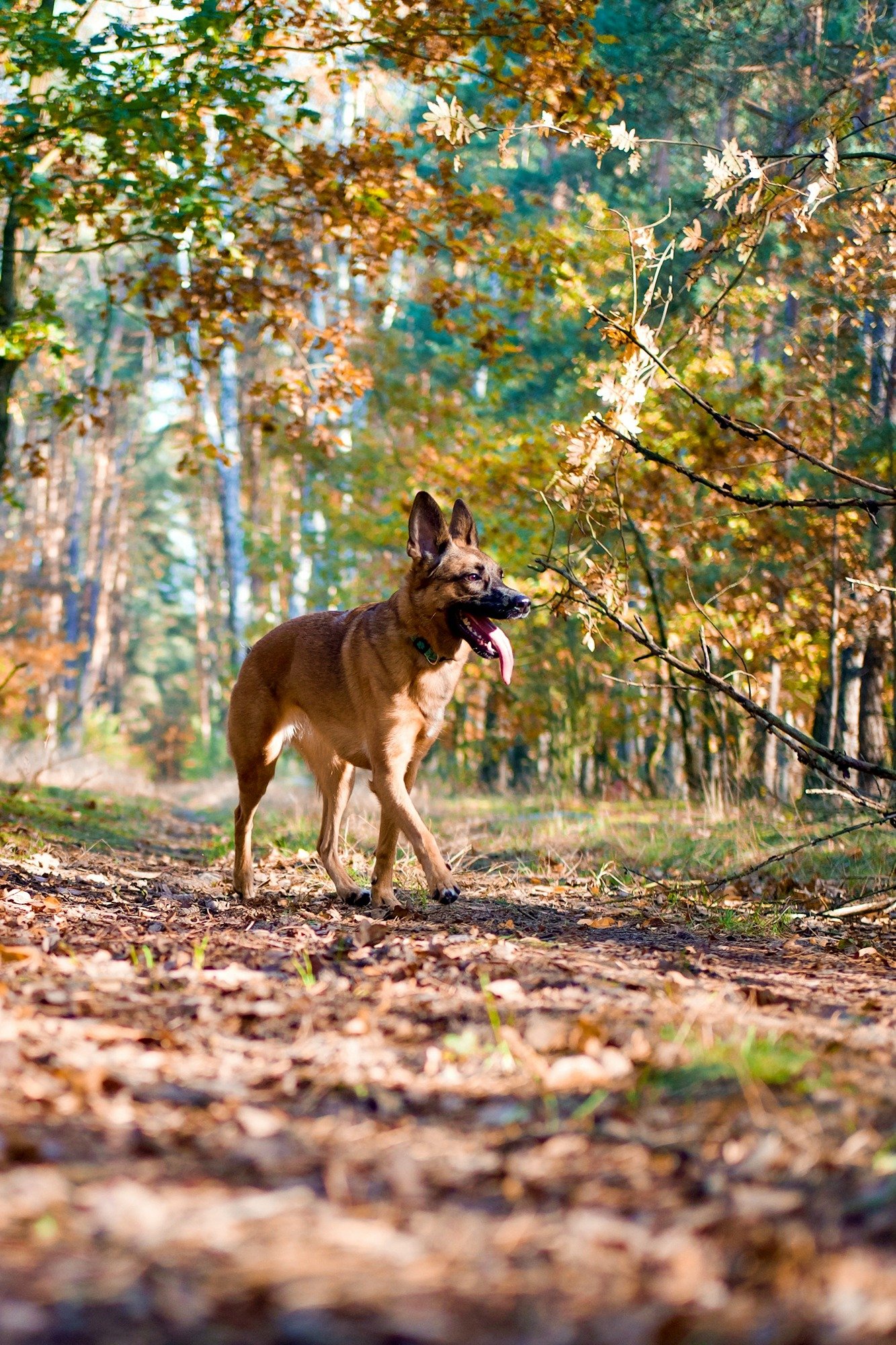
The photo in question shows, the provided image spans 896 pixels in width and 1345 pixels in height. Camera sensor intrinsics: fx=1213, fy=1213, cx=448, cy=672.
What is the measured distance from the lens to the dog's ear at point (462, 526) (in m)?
6.76

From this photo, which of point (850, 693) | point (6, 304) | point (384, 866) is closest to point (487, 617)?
point (384, 866)

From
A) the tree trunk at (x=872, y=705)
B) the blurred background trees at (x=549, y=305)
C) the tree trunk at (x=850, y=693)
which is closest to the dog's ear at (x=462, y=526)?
the blurred background trees at (x=549, y=305)

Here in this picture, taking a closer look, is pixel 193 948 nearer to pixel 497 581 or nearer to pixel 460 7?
pixel 497 581

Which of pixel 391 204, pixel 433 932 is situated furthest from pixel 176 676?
pixel 433 932

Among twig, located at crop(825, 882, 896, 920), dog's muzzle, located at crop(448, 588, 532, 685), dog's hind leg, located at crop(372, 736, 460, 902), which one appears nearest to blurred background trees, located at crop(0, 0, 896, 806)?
dog's muzzle, located at crop(448, 588, 532, 685)

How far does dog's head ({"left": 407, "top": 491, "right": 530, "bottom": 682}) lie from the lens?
636 centimetres

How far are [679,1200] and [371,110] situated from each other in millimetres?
26438

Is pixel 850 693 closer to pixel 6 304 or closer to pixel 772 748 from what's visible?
pixel 772 748

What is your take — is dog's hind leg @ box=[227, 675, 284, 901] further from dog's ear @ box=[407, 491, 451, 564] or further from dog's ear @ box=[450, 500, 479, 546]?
dog's ear @ box=[450, 500, 479, 546]

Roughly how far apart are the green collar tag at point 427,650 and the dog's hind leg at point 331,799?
43.4 inches

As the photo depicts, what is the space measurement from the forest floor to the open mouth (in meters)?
1.62

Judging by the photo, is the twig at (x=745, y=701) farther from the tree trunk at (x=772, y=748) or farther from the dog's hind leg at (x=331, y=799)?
the tree trunk at (x=772, y=748)

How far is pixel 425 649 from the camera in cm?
639

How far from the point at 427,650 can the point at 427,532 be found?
683 millimetres
